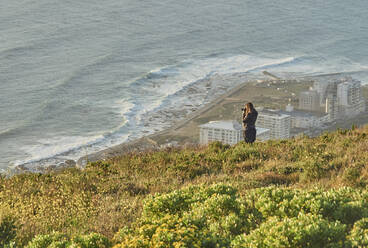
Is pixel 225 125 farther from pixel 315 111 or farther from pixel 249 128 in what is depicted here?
pixel 249 128

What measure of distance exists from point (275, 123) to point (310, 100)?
1090cm

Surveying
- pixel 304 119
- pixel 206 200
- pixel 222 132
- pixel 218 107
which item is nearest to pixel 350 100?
pixel 304 119

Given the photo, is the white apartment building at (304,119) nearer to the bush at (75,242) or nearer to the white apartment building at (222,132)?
Result: the white apartment building at (222,132)

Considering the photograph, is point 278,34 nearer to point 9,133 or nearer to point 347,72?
point 347,72

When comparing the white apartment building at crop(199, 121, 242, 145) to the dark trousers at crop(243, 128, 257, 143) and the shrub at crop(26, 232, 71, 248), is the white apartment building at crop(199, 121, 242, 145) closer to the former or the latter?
the dark trousers at crop(243, 128, 257, 143)

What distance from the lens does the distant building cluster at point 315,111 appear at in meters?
55.0

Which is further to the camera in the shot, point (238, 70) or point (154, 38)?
point (154, 38)

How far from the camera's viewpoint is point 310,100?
63.5m

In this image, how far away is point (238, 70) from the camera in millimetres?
69688

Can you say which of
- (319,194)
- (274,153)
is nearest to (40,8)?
(274,153)

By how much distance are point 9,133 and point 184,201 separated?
132 ft

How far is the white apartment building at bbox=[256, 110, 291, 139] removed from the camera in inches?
2149

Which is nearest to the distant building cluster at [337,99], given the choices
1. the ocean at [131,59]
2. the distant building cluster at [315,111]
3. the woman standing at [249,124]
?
the distant building cluster at [315,111]

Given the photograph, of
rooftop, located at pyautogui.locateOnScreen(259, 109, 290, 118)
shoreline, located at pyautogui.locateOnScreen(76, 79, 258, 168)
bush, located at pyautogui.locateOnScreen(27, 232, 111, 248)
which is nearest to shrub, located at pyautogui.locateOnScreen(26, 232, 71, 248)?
bush, located at pyautogui.locateOnScreen(27, 232, 111, 248)
